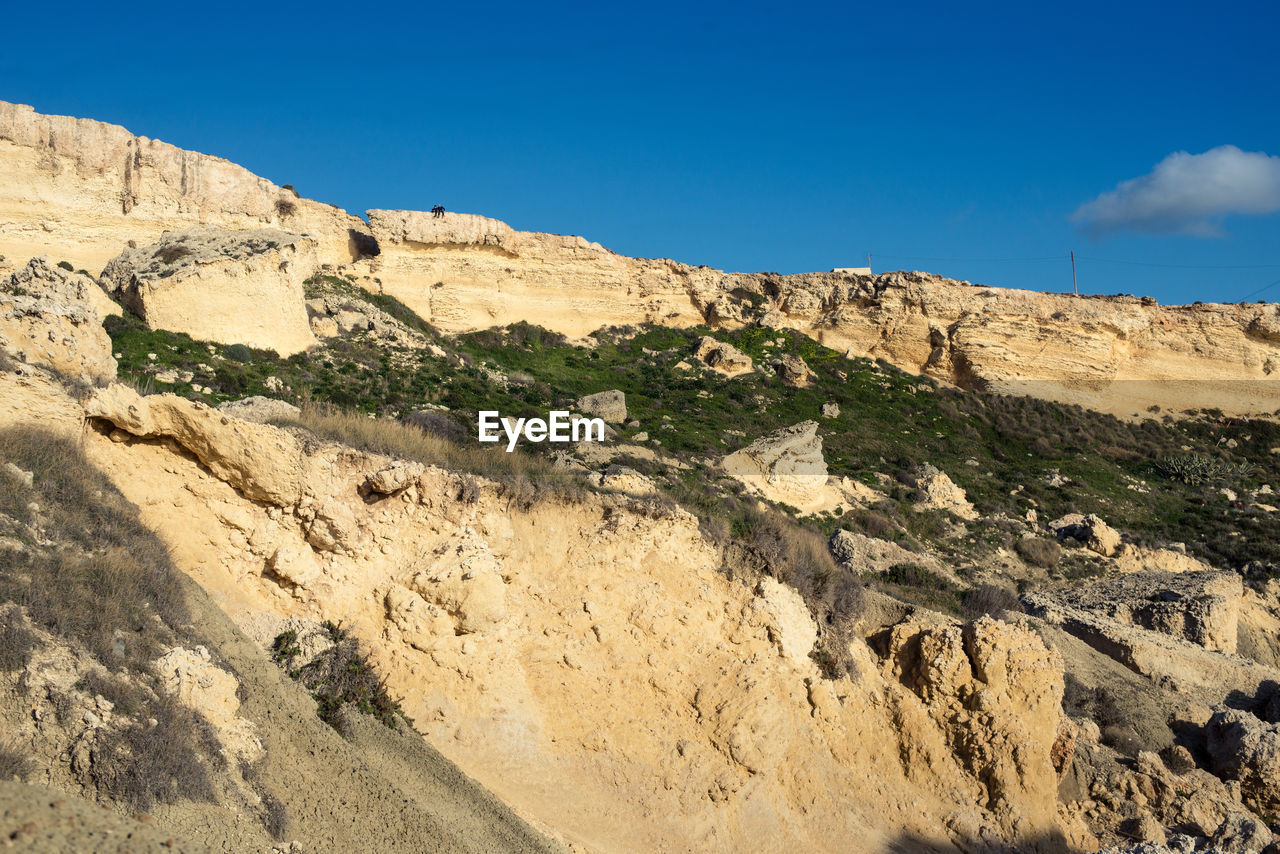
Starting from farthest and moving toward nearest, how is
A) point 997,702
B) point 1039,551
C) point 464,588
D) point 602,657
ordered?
point 1039,551 → point 997,702 → point 602,657 → point 464,588

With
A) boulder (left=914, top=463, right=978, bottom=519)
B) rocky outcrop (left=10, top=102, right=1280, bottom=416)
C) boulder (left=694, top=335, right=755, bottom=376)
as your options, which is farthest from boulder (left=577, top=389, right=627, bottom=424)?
rocky outcrop (left=10, top=102, right=1280, bottom=416)

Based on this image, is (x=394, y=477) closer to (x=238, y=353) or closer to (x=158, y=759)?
(x=158, y=759)

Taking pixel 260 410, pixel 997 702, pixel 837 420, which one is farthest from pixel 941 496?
pixel 260 410

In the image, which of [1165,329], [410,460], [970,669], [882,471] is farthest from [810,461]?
[1165,329]

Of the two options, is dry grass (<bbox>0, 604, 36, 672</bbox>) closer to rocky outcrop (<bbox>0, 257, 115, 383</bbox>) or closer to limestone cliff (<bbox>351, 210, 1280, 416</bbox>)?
rocky outcrop (<bbox>0, 257, 115, 383</bbox>)

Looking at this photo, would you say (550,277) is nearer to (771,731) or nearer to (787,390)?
(787,390)

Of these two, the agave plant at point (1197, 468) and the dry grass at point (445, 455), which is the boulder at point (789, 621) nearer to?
the dry grass at point (445, 455)
